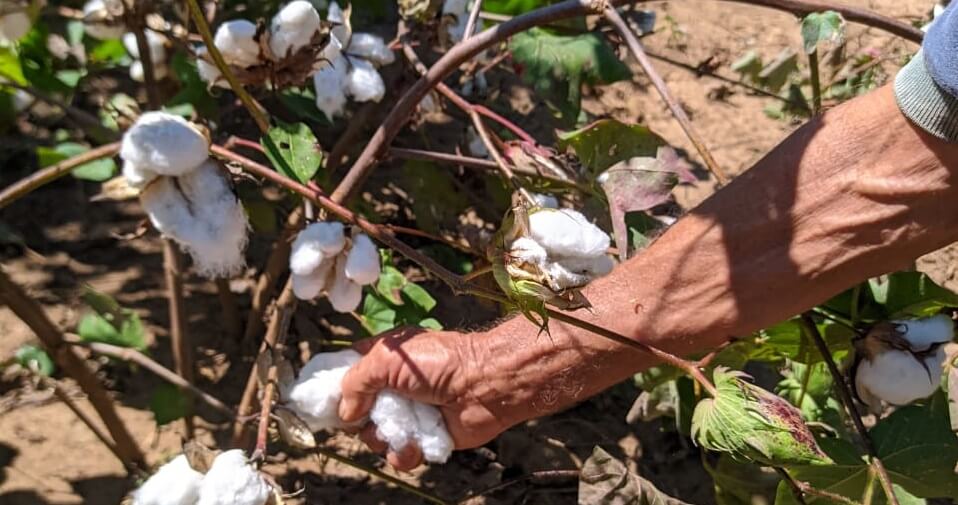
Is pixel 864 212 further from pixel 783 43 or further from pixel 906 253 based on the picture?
pixel 783 43

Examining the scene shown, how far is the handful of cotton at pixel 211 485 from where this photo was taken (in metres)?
0.97

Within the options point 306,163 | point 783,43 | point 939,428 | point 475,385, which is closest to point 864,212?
point 939,428

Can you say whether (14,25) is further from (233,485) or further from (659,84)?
(659,84)

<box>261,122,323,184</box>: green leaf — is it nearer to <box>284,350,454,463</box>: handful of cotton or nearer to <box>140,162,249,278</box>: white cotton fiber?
<box>140,162,249,278</box>: white cotton fiber

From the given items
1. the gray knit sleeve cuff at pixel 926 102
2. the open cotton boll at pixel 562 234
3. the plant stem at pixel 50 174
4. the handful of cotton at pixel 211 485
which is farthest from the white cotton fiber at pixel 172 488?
the gray knit sleeve cuff at pixel 926 102

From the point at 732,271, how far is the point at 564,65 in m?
0.61

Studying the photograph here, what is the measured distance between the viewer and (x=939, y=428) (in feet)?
3.95

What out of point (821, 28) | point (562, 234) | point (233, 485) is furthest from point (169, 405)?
point (821, 28)

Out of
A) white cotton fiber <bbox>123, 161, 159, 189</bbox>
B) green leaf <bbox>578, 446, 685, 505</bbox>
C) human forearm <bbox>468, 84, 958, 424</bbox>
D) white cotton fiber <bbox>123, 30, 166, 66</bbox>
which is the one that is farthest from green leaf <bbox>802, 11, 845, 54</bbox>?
white cotton fiber <bbox>123, 30, 166, 66</bbox>

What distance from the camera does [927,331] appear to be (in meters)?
1.23

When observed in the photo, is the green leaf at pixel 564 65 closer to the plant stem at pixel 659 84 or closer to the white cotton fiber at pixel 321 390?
the plant stem at pixel 659 84

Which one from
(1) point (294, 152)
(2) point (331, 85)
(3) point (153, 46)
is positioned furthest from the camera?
(3) point (153, 46)

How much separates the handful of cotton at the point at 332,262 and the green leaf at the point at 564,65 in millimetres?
601

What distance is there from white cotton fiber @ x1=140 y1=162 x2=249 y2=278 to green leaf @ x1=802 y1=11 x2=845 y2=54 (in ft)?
2.46
